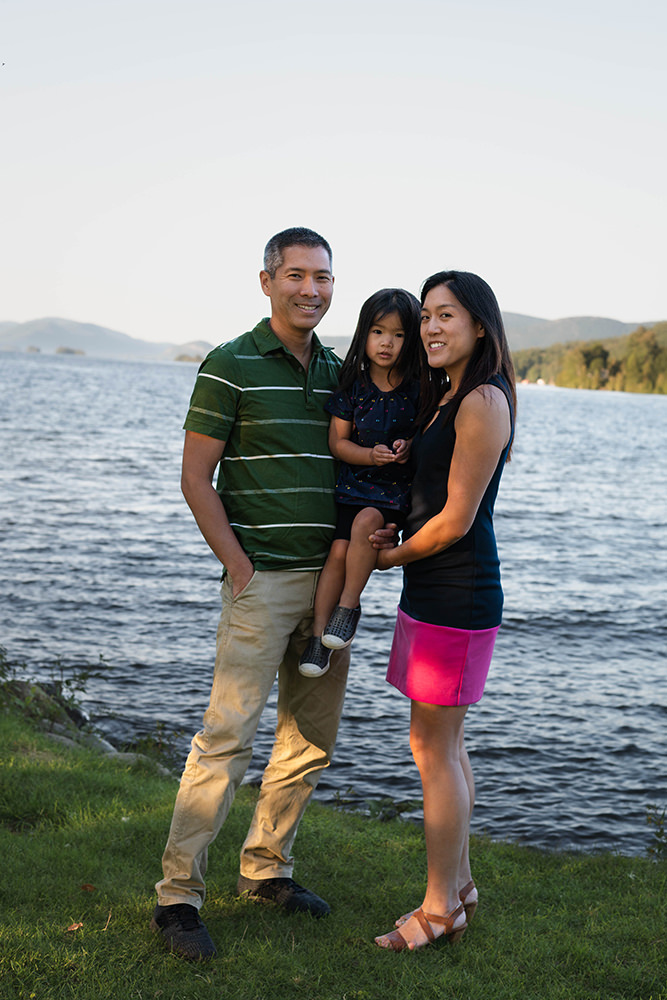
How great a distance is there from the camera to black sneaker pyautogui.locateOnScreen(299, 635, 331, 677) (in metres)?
3.87

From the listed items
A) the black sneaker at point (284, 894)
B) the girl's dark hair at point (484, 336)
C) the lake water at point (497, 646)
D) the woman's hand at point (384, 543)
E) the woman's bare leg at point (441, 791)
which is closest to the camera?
the girl's dark hair at point (484, 336)

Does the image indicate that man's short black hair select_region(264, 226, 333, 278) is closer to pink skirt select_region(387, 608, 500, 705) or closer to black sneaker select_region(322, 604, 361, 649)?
black sneaker select_region(322, 604, 361, 649)

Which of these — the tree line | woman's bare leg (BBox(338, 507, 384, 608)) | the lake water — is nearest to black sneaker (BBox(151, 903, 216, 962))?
woman's bare leg (BBox(338, 507, 384, 608))

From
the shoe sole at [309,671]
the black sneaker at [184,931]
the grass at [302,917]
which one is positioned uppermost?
the shoe sole at [309,671]

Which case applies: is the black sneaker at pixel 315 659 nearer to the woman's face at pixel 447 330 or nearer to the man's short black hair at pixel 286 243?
the woman's face at pixel 447 330

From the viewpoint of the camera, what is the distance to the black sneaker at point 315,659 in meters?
3.87

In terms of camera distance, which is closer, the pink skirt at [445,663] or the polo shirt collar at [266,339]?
the pink skirt at [445,663]

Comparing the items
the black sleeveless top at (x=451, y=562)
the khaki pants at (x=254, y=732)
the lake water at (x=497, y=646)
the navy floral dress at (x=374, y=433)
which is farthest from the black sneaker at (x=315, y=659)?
the lake water at (x=497, y=646)

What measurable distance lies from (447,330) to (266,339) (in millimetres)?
816

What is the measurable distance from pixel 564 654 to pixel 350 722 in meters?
4.04

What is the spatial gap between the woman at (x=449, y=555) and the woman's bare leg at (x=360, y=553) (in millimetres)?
52

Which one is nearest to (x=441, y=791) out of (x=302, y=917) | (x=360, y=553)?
(x=302, y=917)

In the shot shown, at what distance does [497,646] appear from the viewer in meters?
11.8

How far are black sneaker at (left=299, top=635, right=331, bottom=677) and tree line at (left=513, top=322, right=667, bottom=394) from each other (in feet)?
433
